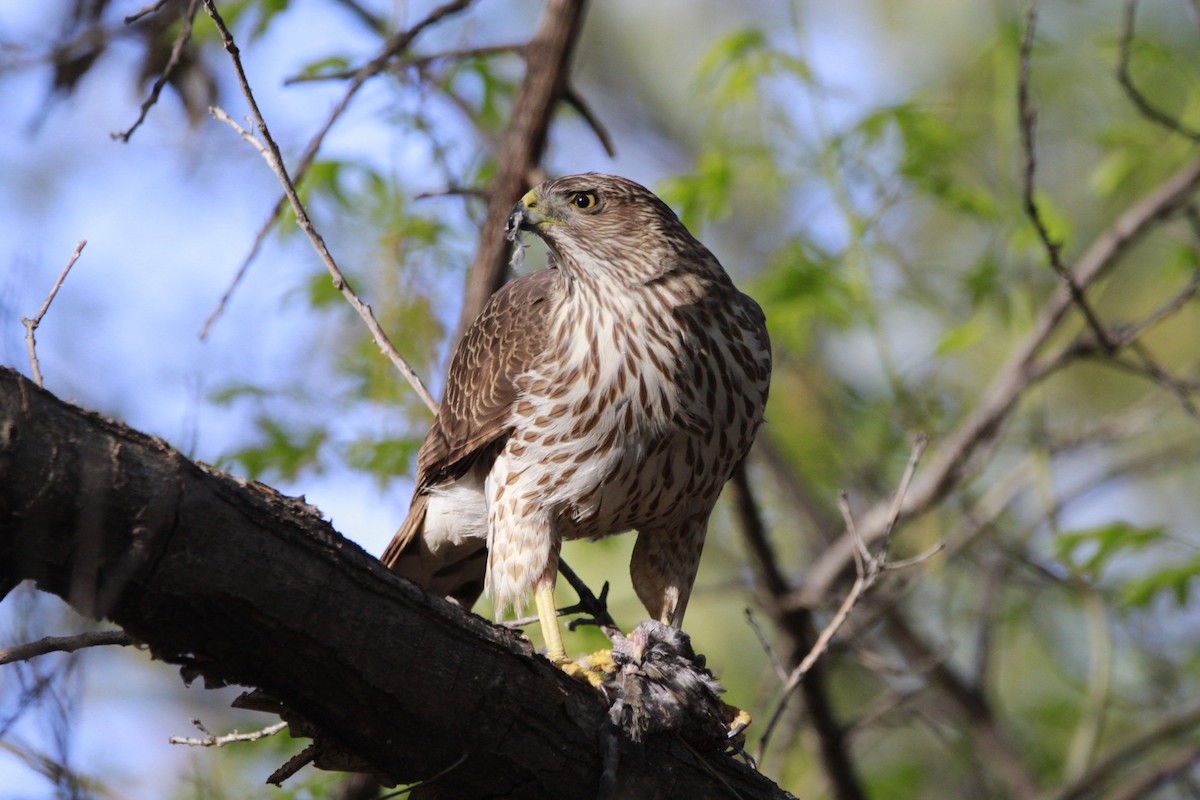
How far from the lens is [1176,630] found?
810cm

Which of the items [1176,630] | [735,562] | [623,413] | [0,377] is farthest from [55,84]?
[1176,630]

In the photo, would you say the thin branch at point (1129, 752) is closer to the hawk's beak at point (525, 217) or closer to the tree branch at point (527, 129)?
the tree branch at point (527, 129)

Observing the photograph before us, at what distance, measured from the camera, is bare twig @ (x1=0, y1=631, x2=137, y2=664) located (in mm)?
2326

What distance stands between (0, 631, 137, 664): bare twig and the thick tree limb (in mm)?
242

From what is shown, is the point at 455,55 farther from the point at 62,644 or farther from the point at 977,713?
the point at 977,713

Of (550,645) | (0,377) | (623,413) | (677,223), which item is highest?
(677,223)

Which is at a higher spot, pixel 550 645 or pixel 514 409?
pixel 514 409

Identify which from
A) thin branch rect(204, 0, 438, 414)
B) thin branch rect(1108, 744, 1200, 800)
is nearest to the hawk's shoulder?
thin branch rect(204, 0, 438, 414)

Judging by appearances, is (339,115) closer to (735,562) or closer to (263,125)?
(263,125)

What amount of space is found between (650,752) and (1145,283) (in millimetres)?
10198

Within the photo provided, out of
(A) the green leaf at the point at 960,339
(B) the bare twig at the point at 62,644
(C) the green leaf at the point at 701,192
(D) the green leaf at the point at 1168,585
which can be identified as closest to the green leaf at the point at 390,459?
(C) the green leaf at the point at 701,192

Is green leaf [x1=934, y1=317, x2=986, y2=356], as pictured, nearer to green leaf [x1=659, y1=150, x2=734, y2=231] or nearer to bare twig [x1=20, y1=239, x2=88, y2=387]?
green leaf [x1=659, y1=150, x2=734, y2=231]

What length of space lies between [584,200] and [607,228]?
5.1 inches

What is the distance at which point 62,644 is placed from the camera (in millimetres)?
2385
